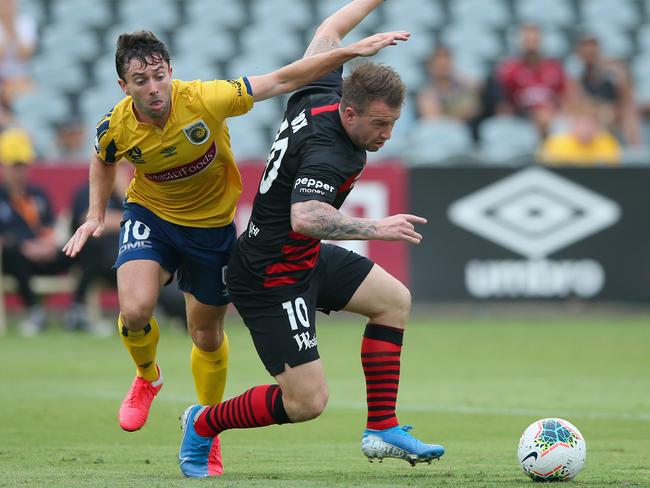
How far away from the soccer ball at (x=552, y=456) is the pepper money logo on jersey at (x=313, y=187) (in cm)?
165

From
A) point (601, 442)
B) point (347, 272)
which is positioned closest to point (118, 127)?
point (347, 272)

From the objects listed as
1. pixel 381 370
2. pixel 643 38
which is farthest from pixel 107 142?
pixel 643 38

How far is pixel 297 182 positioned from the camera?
5906mm

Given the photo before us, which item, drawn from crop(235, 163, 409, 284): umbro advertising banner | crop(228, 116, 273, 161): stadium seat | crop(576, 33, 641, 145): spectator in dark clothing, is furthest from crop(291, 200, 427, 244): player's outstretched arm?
crop(576, 33, 641, 145): spectator in dark clothing

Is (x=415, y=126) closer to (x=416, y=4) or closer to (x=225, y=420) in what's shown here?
(x=416, y=4)

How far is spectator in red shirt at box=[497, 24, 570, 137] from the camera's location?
656 inches

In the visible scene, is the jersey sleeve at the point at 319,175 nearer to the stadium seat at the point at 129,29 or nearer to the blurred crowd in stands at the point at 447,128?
the blurred crowd in stands at the point at 447,128

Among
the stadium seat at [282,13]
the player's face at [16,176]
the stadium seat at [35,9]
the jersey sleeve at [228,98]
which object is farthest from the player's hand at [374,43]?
the stadium seat at [35,9]

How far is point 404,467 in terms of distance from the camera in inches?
274

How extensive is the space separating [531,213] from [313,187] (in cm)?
962

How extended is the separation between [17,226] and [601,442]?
30.5 ft

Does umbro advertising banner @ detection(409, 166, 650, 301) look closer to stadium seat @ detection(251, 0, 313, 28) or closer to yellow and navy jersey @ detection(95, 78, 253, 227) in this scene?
stadium seat @ detection(251, 0, 313, 28)

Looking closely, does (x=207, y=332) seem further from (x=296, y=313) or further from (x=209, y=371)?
(x=296, y=313)

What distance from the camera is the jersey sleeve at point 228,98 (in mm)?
6699
